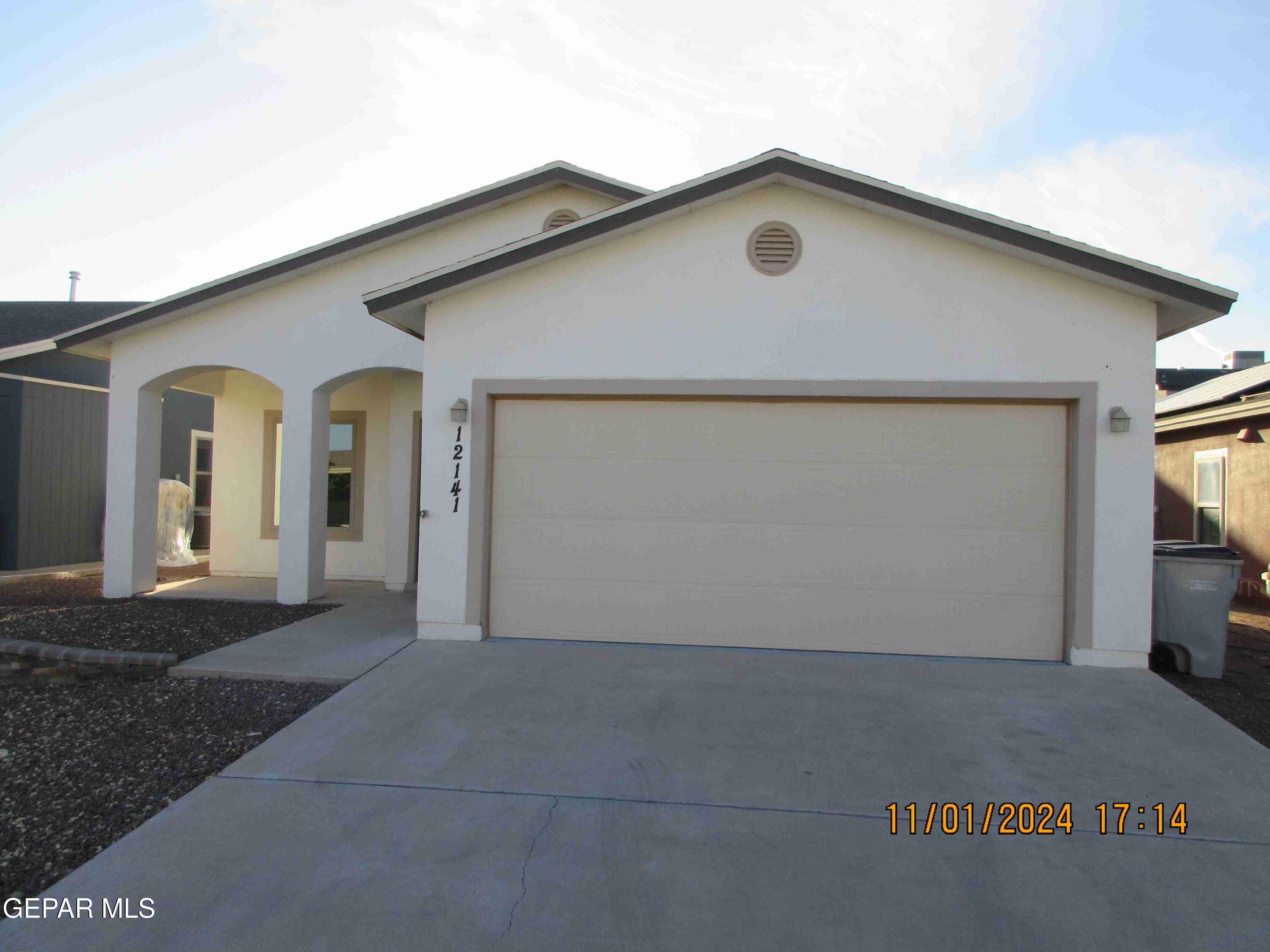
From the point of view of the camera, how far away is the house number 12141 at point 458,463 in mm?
7062

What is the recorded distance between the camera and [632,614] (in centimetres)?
702

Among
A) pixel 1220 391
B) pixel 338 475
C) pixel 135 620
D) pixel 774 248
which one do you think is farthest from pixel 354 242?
pixel 1220 391

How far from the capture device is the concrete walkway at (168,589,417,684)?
619 cm

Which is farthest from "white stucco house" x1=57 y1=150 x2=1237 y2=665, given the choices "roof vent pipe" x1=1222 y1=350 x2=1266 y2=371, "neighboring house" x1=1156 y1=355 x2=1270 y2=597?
"roof vent pipe" x1=1222 y1=350 x2=1266 y2=371

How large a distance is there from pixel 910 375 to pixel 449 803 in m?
4.94

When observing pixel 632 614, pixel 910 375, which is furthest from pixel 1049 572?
pixel 632 614

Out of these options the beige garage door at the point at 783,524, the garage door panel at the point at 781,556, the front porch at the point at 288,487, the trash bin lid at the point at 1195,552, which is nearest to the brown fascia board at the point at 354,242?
the front porch at the point at 288,487

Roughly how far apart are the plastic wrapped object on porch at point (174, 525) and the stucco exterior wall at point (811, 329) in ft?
29.4

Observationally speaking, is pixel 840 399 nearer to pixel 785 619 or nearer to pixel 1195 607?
pixel 785 619

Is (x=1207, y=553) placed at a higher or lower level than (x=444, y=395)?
lower

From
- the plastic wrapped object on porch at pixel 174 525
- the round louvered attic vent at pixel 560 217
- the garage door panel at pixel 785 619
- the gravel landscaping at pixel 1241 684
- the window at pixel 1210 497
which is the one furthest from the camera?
the plastic wrapped object on porch at pixel 174 525

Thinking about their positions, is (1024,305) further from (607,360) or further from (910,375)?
(607,360)

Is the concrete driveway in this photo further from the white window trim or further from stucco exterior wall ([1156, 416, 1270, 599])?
the white window trim

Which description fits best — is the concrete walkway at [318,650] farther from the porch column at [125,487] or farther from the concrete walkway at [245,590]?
the porch column at [125,487]
